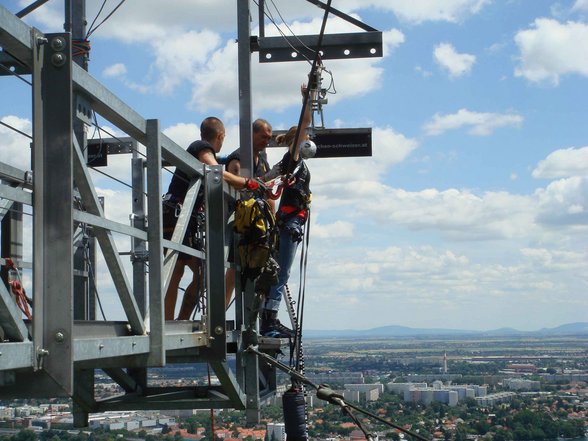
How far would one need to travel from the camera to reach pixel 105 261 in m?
4.59

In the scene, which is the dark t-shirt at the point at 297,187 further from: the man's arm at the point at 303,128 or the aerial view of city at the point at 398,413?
the aerial view of city at the point at 398,413

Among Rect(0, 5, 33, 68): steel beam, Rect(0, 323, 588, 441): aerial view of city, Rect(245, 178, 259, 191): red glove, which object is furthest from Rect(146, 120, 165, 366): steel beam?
Rect(0, 323, 588, 441): aerial view of city

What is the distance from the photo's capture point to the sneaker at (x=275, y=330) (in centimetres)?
790

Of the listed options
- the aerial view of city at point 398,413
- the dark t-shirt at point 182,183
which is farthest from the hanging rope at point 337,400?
the dark t-shirt at point 182,183

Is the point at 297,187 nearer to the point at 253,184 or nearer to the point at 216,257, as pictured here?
the point at 253,184

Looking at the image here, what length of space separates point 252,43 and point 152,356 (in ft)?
12.8

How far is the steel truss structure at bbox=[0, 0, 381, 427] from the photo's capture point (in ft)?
12.1

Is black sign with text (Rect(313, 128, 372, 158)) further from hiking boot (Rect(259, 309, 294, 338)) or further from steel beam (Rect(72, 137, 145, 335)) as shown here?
steel beam (Rect(72, 137, 145, 335))

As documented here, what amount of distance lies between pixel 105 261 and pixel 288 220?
135 inches

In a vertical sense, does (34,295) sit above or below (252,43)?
below

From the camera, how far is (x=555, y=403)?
7625 centimetres

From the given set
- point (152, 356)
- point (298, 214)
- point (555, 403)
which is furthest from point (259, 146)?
point (555, 403)

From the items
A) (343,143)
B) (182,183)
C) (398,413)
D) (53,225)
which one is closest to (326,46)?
(343,143)

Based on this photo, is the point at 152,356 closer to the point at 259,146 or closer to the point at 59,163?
the point at 59,163
